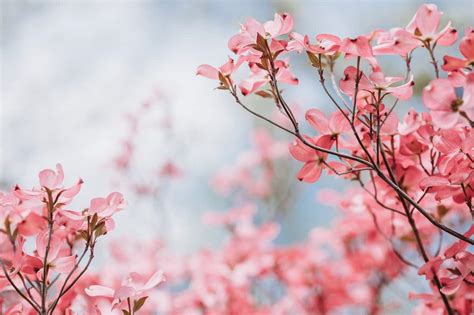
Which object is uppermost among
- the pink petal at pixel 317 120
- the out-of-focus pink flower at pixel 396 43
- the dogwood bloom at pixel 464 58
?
the out-of-focus pink flower at pixel 396 43

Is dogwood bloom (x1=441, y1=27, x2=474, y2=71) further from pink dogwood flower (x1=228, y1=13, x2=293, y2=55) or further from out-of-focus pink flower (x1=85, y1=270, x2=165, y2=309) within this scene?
out-of-focus pink flower (x1=85, y1=270, x2=165, y2=309)

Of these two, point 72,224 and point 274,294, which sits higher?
point 274,294

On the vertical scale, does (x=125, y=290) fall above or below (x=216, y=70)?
below

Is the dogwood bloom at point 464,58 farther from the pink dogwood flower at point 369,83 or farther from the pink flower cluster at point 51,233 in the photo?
the pink flower cluster at point 51,233

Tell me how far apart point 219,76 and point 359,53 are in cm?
18

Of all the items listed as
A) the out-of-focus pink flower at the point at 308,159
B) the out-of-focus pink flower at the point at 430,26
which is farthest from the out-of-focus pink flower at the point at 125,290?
the out-of-focus pink flower at the point at 430,26

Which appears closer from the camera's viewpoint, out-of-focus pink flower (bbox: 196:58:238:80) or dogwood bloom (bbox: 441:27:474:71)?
dogwood bloom (bbox: 441:27:474:71)

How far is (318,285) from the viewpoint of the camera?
1.86 meters

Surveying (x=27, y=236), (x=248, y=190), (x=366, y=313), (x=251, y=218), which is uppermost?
(x=248, y=190)

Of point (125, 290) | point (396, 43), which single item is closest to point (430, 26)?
point (396, 43)

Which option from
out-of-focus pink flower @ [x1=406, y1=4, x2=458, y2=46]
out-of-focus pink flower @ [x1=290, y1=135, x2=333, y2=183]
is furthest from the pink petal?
out-of-focus pink flower @ [x1=406, y1=4, x2=458, y2=46]

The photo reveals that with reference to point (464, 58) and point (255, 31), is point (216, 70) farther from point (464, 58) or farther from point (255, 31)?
point (464, 58)

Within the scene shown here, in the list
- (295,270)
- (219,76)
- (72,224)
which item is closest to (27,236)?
(72,224)

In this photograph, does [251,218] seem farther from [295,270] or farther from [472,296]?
[472,296]
